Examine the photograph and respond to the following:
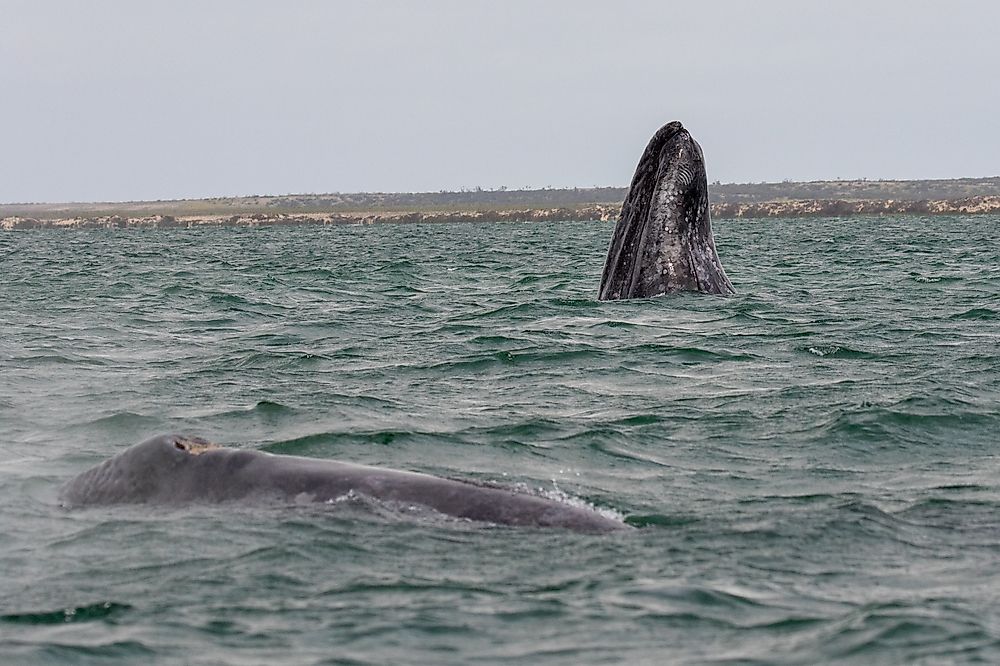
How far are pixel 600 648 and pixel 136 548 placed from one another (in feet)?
7.57

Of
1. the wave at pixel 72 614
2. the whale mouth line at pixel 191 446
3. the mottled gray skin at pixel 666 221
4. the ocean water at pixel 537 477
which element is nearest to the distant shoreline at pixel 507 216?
the mottled gray skin at pixel 666 221

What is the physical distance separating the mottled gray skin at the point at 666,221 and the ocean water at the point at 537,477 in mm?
405

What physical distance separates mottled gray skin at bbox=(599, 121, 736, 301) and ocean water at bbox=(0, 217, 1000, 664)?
405 millimetres

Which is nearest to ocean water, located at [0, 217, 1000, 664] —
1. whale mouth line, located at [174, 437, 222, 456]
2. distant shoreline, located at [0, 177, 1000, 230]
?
whale mouth line, located at [174, 437, 222, 456]

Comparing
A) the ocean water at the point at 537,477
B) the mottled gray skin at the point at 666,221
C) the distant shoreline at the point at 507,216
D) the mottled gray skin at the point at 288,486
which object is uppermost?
the mottled gray skin at the point at 666,221

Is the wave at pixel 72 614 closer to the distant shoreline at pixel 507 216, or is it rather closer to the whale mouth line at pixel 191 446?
the whale mouth line at pixel 191 446

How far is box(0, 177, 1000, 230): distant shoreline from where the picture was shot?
11925 centimetres

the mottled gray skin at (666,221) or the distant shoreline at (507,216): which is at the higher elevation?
the mottled gray skin at (666,221)

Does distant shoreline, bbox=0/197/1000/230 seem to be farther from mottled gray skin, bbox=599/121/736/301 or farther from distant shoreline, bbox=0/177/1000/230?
mottled gray skin, bbox=599/121/736/301

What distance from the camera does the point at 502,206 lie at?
158 meters

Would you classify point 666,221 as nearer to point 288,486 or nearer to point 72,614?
point 288,486

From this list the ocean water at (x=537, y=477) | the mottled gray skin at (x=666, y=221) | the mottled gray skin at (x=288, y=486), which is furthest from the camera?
the mottled gray skin at (x=666, y=221)

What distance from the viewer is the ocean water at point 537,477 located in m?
5.14

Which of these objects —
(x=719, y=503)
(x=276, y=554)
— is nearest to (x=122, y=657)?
(x=276, y=554)
